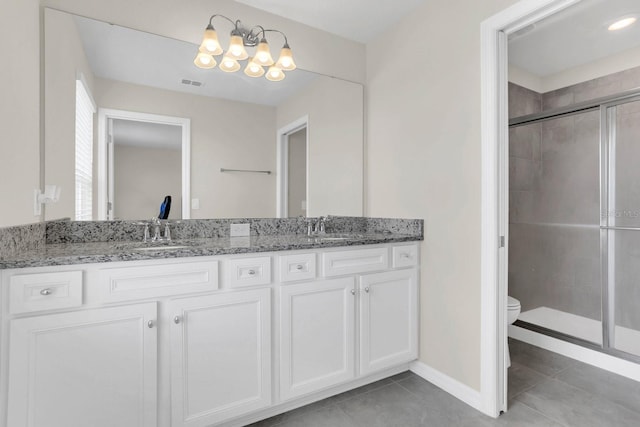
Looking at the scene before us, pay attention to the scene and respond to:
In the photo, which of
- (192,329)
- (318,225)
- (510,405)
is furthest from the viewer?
(318,225)

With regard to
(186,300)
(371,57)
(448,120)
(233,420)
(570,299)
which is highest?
(371,57)

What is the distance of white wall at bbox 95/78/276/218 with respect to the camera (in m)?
1.91

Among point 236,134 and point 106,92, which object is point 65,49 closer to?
point 106,92

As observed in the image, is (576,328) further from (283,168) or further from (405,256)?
(283,168)

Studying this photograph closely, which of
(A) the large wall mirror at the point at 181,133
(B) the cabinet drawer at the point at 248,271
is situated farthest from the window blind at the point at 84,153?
(B) the cabinet drawer at the point at 248,271

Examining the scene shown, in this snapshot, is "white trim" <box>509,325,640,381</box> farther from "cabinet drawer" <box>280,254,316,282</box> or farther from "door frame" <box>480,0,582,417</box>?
"cabinet drawer" <box>280,254,316,282</box>

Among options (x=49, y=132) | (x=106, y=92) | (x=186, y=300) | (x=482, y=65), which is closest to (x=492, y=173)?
(x=482, y=65)

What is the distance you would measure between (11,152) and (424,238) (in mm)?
2104

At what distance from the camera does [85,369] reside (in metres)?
1.24

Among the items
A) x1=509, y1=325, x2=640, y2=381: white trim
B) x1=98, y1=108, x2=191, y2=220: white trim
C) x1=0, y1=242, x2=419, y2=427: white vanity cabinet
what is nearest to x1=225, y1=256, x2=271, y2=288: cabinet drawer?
x1=0, y1=242, x2=419, y2=427: white vanity cabinet

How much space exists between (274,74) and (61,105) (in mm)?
1213

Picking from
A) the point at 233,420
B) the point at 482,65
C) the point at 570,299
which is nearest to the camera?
the point at 233,420

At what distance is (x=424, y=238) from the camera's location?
212 cm

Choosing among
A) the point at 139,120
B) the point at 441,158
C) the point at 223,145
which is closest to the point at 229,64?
the point at 223,145
